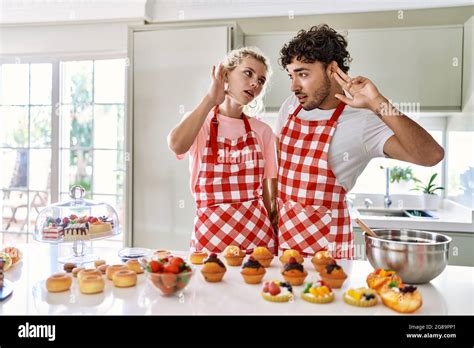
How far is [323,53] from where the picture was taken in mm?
1683

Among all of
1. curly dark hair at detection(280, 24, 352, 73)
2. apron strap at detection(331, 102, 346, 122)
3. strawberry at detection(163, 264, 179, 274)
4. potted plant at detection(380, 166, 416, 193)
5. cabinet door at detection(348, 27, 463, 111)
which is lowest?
strawberry at detection(163, 264, 179, 274)

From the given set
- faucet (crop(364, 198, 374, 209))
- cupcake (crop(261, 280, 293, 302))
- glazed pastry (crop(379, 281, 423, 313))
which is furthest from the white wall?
glazed pastry (crop(379, 281, 423, 313))

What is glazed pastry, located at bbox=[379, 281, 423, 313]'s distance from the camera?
39.0 inches

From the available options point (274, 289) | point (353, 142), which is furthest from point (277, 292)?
point (353, 142)

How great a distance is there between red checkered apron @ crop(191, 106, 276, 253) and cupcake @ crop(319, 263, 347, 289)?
0.55 m

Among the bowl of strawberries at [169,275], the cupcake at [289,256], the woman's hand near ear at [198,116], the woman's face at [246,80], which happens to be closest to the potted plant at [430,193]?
the woman's face at [246,80]

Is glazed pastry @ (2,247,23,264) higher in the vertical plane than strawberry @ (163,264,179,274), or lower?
lower

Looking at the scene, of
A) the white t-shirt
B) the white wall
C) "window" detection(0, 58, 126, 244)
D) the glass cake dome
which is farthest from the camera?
"window" detection(0, 58, 126, 244)

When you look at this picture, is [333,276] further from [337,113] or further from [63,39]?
[63,39]

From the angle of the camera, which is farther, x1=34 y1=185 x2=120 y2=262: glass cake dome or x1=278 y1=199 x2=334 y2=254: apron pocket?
x1=278 y1=199 x2=334 y2=254: apron pocket

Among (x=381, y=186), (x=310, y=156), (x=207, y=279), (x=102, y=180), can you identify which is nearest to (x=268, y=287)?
(x=207, y=279)

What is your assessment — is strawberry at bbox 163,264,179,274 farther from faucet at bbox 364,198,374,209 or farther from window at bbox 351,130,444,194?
window at bbox 351,130,444,194

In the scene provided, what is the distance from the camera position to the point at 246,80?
180cm

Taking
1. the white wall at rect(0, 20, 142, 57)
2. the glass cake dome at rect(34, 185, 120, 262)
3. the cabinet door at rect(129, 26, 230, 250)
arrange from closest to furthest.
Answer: the glass cake dome at rect(34, 185, 120, 262), the cabinet door at rect(129, 26, 230, 250), the white wall at rect(0, 20, 142, 57)
